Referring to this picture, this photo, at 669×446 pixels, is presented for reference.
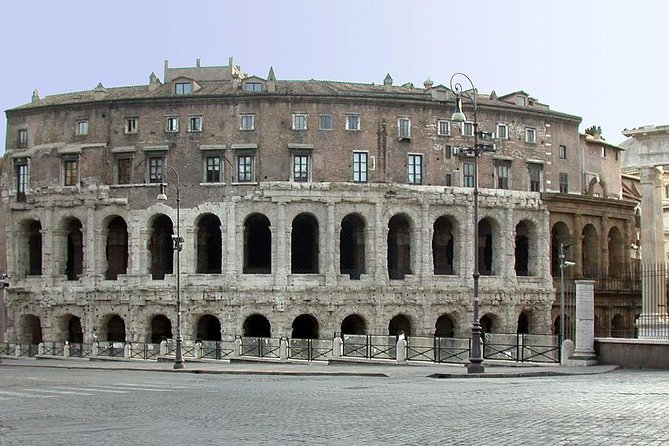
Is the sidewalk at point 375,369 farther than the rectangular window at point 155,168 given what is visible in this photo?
No

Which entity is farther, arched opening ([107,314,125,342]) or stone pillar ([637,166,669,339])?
arched opening ([107,314,125,342])

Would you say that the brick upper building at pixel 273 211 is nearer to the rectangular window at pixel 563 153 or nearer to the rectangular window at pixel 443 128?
the rectangular window at pixel 443 128

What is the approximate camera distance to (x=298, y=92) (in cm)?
5612

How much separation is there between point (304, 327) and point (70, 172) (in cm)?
1522

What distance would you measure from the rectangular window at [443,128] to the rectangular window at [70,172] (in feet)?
64.2

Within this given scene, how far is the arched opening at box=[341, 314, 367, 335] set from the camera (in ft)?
183

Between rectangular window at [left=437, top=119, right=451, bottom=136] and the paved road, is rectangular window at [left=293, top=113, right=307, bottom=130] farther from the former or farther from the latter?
the paved road

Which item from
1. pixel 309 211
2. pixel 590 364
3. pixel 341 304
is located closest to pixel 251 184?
pixel 309 211

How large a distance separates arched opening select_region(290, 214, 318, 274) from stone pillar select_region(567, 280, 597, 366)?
93.8 feet

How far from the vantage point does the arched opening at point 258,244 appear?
188ft

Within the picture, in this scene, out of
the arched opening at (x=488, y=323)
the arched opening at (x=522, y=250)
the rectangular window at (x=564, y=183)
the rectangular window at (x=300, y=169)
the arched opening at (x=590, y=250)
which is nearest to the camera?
the rectangular window at (x=300, y=169)

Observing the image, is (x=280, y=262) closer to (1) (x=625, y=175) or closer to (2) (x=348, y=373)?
(2) (x=348, y=373)

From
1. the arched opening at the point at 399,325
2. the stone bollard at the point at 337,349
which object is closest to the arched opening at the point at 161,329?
the arched opening at the point at 399,325

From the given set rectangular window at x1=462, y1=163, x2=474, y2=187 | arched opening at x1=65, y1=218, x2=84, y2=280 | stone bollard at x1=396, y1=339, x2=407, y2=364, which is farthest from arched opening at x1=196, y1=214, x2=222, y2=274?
stone bollard at x1=396, y1=339, x2=407, y2=364
